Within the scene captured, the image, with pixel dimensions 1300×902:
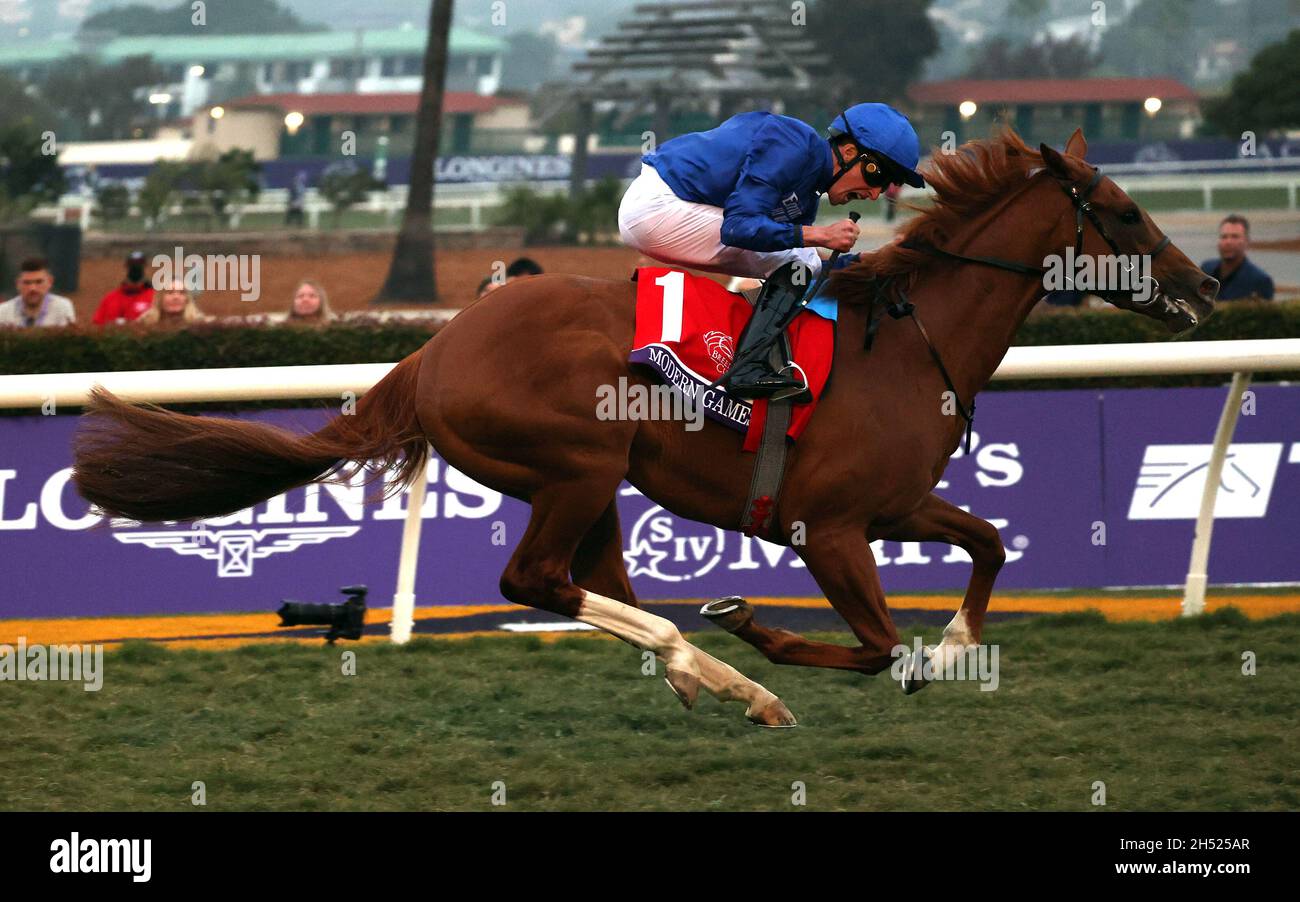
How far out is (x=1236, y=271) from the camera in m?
8.07

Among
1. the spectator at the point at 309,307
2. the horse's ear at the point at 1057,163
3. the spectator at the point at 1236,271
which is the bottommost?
the spectator at the point at 309,307

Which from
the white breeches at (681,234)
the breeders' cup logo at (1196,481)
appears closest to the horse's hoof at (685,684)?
the white breeches at (681,234)

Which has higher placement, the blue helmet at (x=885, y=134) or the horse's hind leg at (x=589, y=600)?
the blue helmet at (x=885, y=134)

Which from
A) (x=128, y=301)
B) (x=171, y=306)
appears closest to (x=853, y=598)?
(x=171, y=306)

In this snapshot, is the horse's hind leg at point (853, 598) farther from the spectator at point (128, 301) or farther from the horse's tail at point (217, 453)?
the spectator at point (128, 301)

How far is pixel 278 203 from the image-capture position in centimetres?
2447

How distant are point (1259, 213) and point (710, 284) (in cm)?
1983

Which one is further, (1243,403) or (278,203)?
(278,203)

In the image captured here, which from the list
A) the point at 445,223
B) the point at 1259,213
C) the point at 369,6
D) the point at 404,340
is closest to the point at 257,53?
the point at 445,223

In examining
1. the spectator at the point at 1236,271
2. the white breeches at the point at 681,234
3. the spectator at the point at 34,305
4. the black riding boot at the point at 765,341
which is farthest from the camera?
the spectator at the point at 1236,271

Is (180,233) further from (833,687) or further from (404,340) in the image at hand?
(833,687)

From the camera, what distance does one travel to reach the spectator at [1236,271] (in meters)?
8.03

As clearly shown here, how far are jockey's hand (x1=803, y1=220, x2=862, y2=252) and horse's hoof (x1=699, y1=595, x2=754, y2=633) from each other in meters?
0.89
